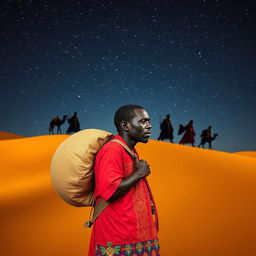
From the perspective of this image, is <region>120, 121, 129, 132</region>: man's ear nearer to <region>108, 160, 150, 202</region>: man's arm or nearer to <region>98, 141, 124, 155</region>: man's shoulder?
<region>98, 141, 124, 155</region>: man's shoulder

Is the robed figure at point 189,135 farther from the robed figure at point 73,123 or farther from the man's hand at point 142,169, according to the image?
the man's hand at point 142,169

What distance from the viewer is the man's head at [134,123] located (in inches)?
95.3

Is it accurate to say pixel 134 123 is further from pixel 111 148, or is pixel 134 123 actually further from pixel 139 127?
pixel 111 148

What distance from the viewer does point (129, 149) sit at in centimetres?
236

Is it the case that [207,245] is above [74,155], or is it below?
below

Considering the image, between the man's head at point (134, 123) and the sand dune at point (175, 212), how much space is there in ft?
11.3

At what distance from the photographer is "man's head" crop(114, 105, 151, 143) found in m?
2.42

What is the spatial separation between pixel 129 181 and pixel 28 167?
1066 centimetres

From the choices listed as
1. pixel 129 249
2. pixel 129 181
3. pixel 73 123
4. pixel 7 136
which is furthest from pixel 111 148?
pixel 7 136

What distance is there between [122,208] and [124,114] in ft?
2.38

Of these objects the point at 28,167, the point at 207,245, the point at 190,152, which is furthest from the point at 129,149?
the point at 28,167

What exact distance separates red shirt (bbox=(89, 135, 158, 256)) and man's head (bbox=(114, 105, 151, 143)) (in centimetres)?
19

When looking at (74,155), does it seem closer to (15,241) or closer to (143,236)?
(143,236)

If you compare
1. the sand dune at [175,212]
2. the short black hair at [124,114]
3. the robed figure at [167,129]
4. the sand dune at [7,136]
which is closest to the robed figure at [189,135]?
the robed figure at [167,129]
